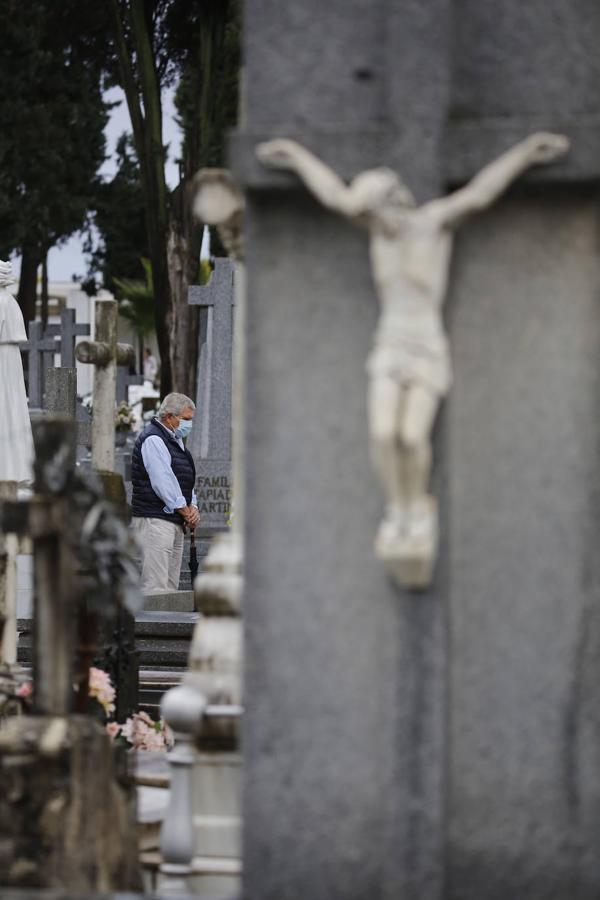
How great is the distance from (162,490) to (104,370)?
336 centimetres

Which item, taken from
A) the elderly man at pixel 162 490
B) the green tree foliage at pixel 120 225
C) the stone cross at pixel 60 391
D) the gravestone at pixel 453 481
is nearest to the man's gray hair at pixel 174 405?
the elderly man at pixel 162 490

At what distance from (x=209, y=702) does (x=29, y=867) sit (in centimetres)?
70

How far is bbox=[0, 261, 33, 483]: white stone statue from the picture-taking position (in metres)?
14.1

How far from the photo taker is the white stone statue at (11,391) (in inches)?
556

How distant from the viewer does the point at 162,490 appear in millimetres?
12570

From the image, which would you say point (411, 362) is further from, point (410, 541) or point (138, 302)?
point (138, 302)

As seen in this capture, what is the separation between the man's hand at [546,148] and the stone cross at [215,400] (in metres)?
12.2

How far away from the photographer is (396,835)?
439 cm

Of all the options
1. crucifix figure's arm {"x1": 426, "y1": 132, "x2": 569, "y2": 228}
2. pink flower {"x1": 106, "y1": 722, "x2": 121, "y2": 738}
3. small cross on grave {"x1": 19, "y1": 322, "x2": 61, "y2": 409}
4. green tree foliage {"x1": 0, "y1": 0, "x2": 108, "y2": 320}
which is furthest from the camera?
green tree foliage {"x1": 0, "y1": 0, "x2": 108, "y2": 320}

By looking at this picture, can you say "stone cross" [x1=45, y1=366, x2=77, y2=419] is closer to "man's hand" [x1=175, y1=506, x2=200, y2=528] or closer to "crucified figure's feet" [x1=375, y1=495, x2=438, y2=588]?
"man's hand" [x1=175, y1=506, x2=200, y2=528]

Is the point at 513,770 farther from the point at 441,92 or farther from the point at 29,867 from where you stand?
the point at 441,92

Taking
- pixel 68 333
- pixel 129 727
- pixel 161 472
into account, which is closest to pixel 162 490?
pixel 161 472

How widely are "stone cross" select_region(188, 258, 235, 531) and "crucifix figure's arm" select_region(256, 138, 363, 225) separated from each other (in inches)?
474

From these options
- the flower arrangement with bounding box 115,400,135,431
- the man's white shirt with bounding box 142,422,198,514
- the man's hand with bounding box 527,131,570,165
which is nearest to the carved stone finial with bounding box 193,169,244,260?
the man's hand with bounding box 527,131,570,165
